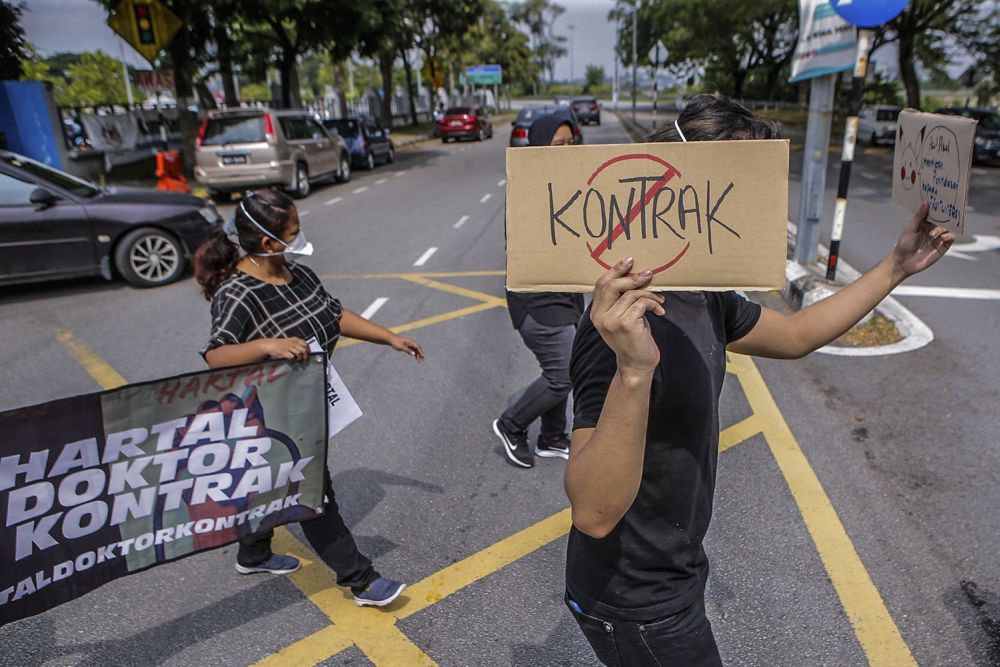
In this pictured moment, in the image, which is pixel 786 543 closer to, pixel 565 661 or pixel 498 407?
pixel 565 661

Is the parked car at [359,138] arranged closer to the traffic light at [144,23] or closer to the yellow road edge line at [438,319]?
the traffic light at [144,23]

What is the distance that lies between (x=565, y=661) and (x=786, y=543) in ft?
4.35

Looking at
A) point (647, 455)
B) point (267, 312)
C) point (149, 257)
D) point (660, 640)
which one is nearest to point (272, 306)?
point (267, 312)

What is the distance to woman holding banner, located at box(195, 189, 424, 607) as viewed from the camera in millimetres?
2857

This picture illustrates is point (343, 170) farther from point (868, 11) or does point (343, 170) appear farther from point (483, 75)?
point (483, 75)

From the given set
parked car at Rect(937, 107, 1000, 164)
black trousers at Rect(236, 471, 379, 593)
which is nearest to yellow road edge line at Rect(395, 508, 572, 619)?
black trousers at Rect(236, 471, 379, 593)

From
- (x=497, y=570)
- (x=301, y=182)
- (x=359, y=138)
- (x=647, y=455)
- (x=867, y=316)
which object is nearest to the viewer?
(x=647, y=455)

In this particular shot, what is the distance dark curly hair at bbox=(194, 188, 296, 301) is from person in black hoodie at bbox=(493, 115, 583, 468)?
4.10 feet

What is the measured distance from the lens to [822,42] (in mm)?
7590

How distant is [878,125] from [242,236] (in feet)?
94.6

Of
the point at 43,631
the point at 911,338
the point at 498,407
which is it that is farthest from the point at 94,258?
the point at 911,338

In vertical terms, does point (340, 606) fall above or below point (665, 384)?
below

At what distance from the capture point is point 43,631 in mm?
3074

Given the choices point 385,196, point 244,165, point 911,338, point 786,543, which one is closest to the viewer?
point 786,543
